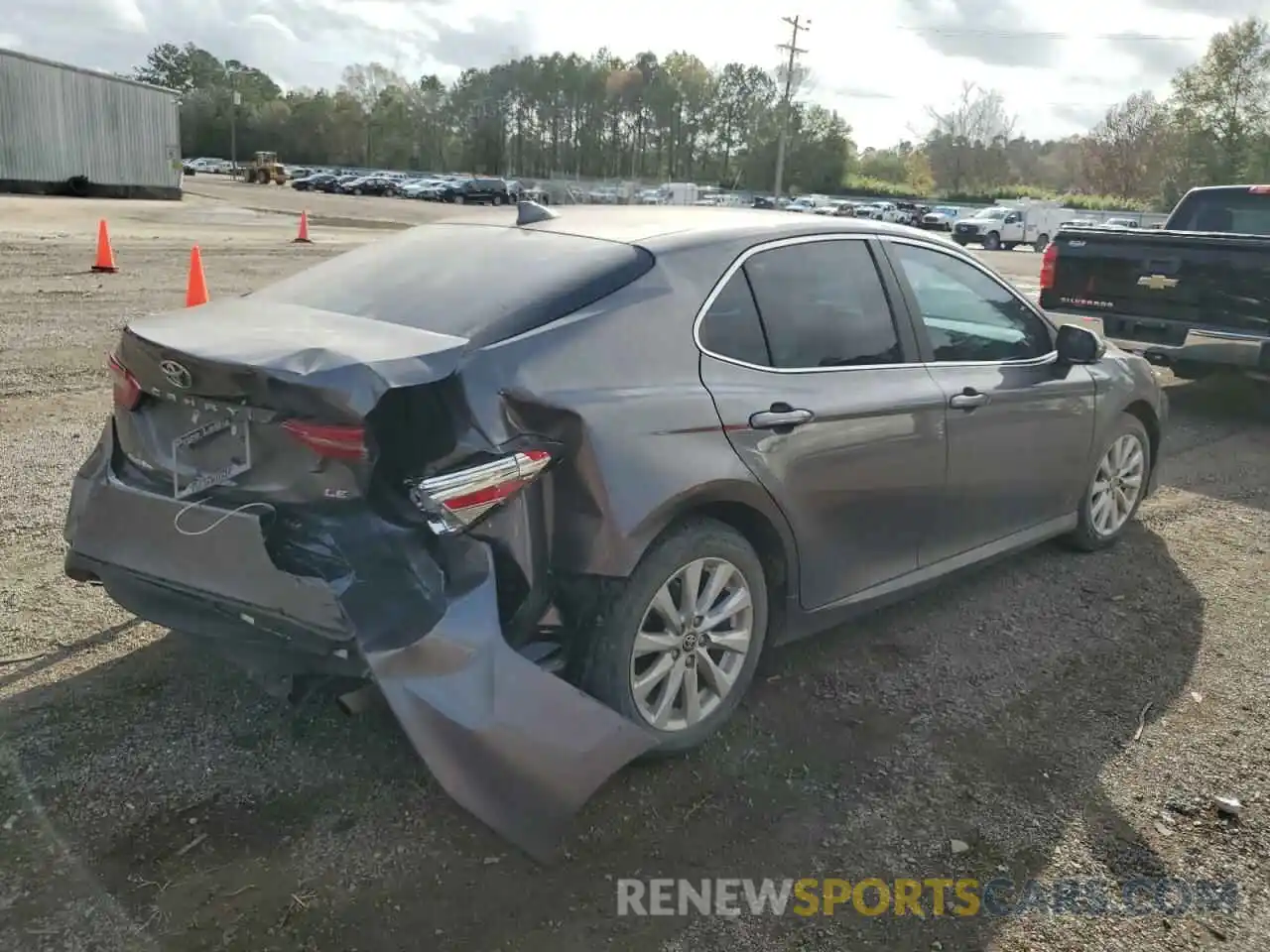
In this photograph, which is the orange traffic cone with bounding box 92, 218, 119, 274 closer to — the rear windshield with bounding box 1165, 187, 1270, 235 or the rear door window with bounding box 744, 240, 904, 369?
the rear windshield with bounding box 1165, 187, 1270, 235

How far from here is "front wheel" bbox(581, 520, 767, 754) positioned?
3.05 metres

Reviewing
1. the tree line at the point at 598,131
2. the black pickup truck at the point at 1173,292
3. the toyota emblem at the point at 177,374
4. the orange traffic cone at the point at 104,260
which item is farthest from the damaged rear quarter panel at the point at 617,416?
the tree line at the point at 598,131

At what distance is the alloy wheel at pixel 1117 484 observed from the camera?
5344mm

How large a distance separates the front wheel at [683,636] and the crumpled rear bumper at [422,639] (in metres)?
0.21

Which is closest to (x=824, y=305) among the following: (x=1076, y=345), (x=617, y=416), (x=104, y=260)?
(x=617, y=416)

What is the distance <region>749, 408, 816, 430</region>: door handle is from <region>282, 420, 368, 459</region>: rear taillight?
1.23m

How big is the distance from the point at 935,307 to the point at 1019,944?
2467 mm

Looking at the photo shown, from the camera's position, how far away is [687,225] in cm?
372

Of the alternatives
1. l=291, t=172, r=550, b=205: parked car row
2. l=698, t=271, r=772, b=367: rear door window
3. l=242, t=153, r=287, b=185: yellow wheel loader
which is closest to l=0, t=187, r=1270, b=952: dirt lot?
l=698, t=271, r=772, b=367: rear door window

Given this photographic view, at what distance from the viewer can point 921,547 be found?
416 cm

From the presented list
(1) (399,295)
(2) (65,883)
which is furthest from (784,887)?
(1) (399,295)

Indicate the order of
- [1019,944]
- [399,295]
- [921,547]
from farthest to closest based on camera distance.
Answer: [921,547]
[399,295]
[1019,944]

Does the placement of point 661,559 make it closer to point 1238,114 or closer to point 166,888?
point 166,888

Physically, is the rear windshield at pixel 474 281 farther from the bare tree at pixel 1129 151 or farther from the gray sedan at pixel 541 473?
the bare tree at pixel 1129 151
